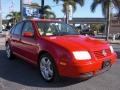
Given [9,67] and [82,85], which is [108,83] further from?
[9,67]

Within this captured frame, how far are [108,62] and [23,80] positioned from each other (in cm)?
220

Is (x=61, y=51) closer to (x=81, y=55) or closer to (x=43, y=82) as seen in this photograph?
(x=81, y=55)

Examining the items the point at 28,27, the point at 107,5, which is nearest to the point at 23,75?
the point at 28,27

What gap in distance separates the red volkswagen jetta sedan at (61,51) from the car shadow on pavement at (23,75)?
23 cm

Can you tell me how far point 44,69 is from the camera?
6988 millimetres

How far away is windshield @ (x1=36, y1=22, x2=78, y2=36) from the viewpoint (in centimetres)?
756

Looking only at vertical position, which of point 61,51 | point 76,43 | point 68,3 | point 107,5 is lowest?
point 61,51

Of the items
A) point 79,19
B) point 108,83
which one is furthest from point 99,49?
point 79,19

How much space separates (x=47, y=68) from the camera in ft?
22.5

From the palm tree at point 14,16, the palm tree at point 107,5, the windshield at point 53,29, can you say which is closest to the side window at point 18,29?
the windshield at point 53,29

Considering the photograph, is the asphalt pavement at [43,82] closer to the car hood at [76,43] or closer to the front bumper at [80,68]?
the front bumper at [80,68]

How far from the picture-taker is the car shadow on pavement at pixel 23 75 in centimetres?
668

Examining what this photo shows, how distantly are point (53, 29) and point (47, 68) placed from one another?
140 centimetres

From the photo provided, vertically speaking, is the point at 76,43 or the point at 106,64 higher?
the point at 76,43
